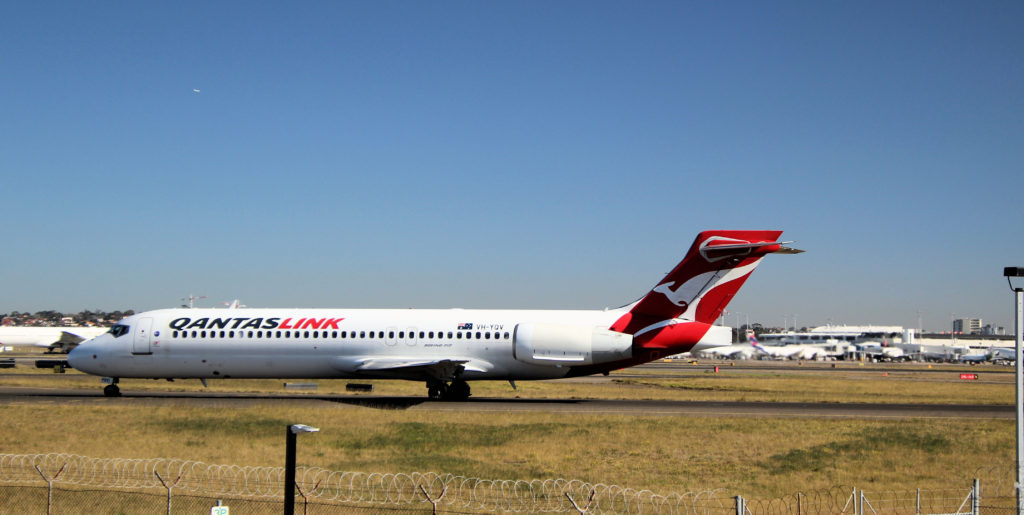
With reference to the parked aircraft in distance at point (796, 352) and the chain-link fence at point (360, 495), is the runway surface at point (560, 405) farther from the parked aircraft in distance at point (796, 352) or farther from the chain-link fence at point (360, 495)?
the parked aircraft in distance at point (796, 352)

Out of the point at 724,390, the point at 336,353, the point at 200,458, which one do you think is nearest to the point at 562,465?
the point at 200,458

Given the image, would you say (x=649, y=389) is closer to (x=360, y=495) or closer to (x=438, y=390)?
(x=438, y=390)

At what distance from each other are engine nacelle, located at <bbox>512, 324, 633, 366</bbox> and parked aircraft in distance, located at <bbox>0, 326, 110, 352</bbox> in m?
78.1

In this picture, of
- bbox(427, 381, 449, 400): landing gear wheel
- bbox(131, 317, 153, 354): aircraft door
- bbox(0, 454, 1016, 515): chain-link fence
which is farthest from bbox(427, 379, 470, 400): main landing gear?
bbox(0, 454, 1016, 515): chain-link fence

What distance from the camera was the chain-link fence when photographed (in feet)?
52.1

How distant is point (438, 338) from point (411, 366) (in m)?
1.76

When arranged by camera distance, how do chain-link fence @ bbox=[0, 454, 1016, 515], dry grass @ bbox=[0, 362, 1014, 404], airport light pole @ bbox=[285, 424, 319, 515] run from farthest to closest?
dry grass @ bbox=[0, 362, 1014, 404], chain-link fence @ bbox=[0, 454, 1016, 515], airport light pole @ bbox=[285, 424, 319, 515]

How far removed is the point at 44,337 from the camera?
99.7 m

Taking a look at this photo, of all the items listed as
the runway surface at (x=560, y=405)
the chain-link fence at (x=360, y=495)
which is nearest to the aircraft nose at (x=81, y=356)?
the runway surface at (x=560, y=405)

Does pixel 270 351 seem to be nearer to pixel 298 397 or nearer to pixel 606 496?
pixel 298 397

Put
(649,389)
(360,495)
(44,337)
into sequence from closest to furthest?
(360,495) < (649,389) < (44,337)

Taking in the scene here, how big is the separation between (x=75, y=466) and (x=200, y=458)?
281 centimetres

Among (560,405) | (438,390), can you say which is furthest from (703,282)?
(438,390)

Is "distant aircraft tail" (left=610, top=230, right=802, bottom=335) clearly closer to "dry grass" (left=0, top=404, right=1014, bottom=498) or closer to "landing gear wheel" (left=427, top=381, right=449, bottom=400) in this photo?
"dry grass" (left=0, top=404, right=1014, bottom=498)
